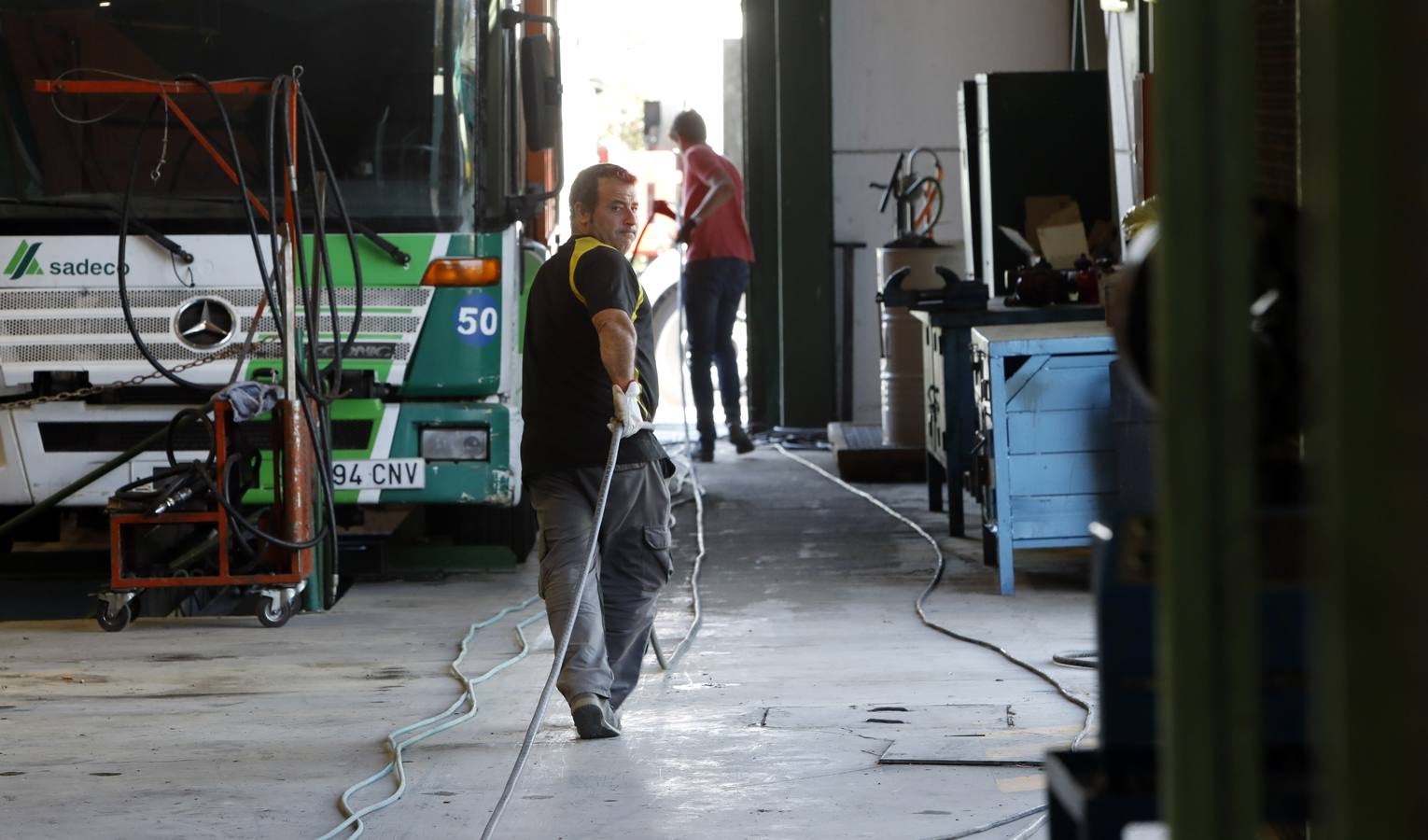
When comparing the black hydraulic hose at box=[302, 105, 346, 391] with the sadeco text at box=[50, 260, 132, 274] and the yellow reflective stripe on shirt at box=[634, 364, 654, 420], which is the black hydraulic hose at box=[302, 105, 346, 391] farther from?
the yellow reflective stripe on shirt at box=[634, 364, 654, 420]

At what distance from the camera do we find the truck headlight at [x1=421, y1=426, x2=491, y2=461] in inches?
285

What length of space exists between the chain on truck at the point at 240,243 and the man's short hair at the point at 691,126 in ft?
14.3

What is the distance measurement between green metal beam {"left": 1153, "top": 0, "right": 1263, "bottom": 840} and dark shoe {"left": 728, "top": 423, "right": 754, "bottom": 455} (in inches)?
421

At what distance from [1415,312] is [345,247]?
6.26m

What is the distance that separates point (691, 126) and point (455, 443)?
4929mm

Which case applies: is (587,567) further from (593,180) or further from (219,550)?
(219,550)

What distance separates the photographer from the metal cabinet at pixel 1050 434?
685 cm

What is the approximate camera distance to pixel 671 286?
1394 centimetres

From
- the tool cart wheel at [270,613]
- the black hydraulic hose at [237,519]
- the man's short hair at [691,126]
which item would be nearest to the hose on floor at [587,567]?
the black hydraulic hose at [237,519]

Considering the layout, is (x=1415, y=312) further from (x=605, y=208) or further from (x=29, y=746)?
(x=29, y=746)

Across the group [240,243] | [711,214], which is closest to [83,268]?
[240,243]

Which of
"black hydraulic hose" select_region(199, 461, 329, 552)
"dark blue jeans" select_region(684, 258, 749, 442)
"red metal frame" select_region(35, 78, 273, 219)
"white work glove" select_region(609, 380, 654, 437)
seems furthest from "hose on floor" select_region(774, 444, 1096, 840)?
"red metal frame" select_region(35, 78, 273, 219)

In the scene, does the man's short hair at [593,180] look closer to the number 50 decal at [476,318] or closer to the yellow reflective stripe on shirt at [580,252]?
the yellow reflective stripe on shirt at [580,252]

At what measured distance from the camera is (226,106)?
23.2ft
